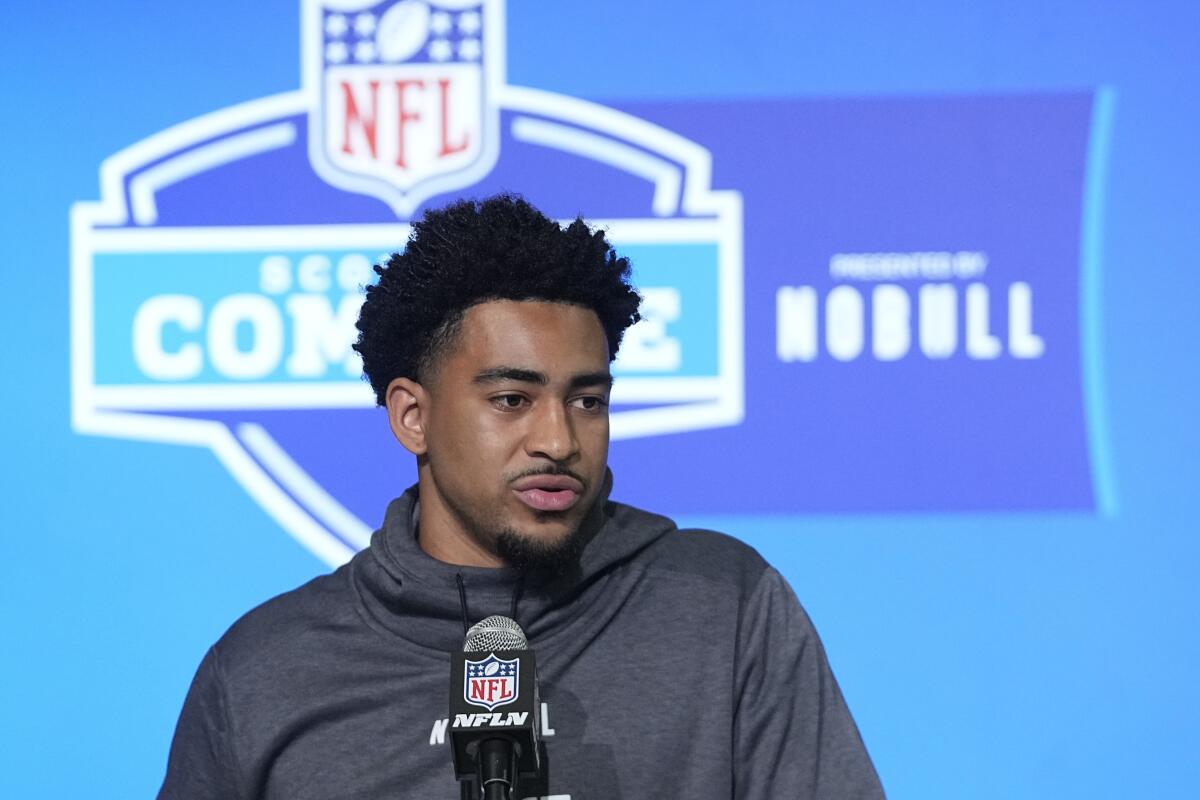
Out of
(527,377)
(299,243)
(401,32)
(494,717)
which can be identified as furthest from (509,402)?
(401,32)

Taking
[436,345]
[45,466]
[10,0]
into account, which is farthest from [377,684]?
[10,0]

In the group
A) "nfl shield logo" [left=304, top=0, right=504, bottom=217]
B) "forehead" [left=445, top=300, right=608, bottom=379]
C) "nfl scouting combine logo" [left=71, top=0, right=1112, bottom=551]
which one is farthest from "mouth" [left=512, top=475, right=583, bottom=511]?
"nfl shield logo" [left=304, top=0, right=504, bottom=217]

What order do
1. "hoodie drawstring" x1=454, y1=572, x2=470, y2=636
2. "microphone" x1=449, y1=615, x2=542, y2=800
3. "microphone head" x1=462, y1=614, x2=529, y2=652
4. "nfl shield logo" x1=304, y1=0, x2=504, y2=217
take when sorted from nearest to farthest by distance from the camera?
1. "microphone" x1=449, y1=615, x2=542, y2=800
2. "microphone head" x1=462, y1=614, x2=529, y2=652
3. "hoodie drawstring" x1=454, y1=572, x2=470, y2=636
4. "nfl shield logo" x1=304, y1=0, x2=504, y2=217

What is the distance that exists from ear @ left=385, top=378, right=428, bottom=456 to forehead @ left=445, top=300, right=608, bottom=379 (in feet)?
Result: 0.25

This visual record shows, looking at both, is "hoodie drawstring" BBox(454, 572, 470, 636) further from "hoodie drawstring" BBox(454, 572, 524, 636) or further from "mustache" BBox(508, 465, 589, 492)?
"mustache" BBox(508, 465, 589, 492)

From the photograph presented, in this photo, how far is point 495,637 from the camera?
4.17 ft

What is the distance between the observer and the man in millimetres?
1468

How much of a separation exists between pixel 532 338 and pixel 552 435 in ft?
0.37

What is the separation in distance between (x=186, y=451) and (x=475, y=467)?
46.7 inches

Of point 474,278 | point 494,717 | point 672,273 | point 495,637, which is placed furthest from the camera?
point 672,273

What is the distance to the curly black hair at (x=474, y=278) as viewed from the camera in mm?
1558

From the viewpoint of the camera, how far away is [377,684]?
5.03ft

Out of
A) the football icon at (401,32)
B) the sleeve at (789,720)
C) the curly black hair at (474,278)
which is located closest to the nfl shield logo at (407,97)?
the football icon at (401,32)

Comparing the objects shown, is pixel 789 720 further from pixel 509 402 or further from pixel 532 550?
pixel 509 402
